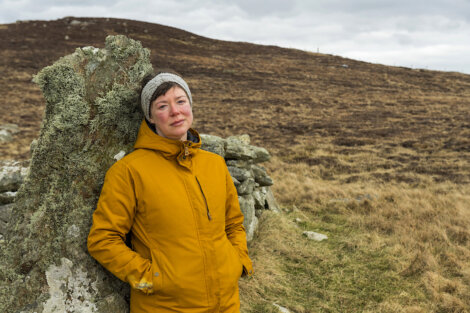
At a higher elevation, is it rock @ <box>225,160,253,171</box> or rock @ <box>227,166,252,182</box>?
rock @ <box>225,160,253,171</box>

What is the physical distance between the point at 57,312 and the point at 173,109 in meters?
1.69

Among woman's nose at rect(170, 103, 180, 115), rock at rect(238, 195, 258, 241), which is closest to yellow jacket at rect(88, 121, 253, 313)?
woman's nose at rect(170, 103, 180, 115)

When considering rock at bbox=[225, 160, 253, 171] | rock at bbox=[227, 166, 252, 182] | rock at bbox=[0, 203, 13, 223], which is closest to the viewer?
rock at bbox=[0, 203, 13, 223]

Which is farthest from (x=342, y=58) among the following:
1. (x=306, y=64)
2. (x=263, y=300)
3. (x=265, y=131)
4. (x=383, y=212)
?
(x=263, y=300)

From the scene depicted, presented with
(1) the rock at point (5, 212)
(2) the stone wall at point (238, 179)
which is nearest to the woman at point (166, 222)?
(2) the stone wall at point (238, 179)

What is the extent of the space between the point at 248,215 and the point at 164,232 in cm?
386

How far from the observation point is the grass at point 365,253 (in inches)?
188

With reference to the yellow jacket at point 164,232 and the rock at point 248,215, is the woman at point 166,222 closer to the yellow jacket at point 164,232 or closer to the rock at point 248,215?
the yellow jacket at point 164,232

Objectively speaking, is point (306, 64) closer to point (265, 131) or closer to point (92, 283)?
point (265, 131)

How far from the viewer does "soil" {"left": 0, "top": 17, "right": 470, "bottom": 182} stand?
18.3 m

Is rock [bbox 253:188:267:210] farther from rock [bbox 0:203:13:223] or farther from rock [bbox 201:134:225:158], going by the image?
rock [bbox 0:203:13:223]

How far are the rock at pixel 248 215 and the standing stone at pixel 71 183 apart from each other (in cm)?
329

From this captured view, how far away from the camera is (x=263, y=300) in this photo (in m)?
4.62

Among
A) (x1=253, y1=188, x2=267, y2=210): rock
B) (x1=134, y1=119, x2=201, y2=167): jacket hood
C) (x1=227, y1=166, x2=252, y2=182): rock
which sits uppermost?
(x1=134, y1=119, x2=201, y2=167): jacket hood
